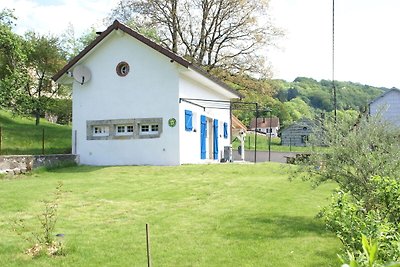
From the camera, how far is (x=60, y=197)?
34.8 ft

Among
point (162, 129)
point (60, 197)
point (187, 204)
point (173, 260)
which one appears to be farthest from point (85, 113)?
point (173, 260)

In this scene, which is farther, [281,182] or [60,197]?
[281,182]

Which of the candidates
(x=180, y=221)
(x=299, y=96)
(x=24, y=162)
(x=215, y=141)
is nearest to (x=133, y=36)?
(x=24, y=162)

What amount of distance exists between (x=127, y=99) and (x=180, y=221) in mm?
12440

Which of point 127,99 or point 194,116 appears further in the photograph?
point 194,116

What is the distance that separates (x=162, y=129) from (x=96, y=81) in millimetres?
3932

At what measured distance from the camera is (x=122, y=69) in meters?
20.3

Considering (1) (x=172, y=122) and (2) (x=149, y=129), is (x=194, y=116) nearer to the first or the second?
(1) (x=172, y=122)

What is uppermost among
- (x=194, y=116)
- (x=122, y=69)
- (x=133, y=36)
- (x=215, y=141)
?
(x=133, y=36)

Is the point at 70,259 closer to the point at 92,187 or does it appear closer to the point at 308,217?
the point at 308,217

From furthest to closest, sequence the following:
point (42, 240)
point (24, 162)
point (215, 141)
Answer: point (215, 141) < point (24, 162) < point (42, 240)

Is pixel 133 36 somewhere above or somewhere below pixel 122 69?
above

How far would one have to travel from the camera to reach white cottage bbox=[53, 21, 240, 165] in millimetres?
19328

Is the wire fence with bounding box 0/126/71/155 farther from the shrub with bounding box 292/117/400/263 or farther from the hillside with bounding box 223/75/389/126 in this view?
the shrub with bounding box 292/117/400/263
